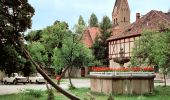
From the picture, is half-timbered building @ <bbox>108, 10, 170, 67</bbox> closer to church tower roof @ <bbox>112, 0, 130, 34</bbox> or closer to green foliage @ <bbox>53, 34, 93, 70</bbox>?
green foliage @ <bbox>53, 34, 93, 70</bbox>

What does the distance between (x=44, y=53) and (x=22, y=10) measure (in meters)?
70.3

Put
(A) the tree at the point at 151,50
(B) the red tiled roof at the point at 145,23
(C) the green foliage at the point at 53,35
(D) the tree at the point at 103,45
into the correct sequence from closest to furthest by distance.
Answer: (A) the tree at the point at 151,50, (B) the red tiled roof at the point at 145,23, (C) the green foliage at the point at 53,35, (D) the tree at the point at 103,45

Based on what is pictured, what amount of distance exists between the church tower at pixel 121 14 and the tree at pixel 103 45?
30082mm

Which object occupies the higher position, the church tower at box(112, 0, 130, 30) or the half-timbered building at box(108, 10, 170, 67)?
the church tower at box(112, 0, 130, 30)

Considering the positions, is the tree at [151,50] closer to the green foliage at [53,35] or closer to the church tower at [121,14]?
the green foliage at [53,35]

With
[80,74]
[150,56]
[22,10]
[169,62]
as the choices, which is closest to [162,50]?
[169,62]

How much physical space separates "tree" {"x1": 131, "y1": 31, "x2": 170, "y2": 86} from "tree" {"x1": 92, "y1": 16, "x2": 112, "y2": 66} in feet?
119

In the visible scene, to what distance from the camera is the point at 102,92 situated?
27.6 meters

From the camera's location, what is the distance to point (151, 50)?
113 ft

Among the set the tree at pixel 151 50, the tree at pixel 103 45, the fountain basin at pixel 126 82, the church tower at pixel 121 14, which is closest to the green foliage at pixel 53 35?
the tree at pixel 103 45

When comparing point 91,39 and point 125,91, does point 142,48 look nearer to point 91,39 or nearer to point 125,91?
point 125,91

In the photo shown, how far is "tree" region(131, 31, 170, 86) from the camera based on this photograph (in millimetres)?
28438

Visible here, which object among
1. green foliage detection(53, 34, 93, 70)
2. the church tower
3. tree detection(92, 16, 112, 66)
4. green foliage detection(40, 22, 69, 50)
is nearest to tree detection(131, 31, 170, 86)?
green foliage detection(53, 34, 93, 70)

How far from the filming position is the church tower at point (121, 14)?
4178 inches
